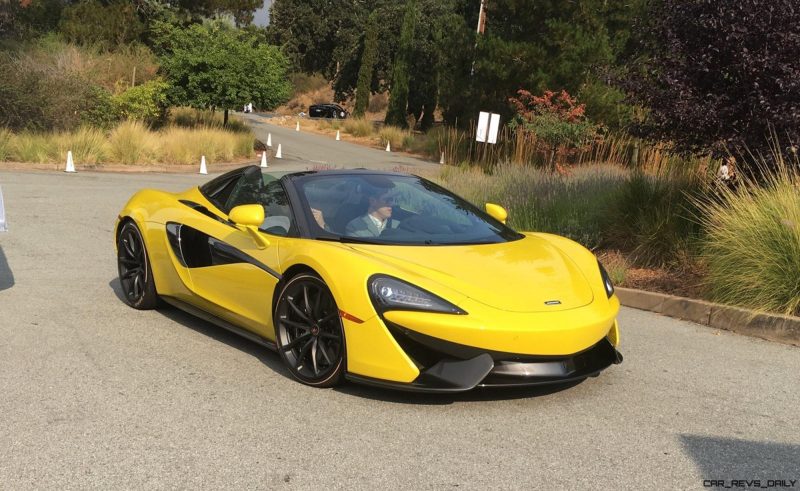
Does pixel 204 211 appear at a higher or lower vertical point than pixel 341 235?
lower

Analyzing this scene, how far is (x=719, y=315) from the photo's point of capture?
6.56 m

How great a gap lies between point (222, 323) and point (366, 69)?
5417cm

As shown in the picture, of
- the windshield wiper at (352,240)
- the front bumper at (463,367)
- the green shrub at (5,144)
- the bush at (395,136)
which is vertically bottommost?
the bush at (395,136)

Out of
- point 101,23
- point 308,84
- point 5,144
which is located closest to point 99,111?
point 5,144

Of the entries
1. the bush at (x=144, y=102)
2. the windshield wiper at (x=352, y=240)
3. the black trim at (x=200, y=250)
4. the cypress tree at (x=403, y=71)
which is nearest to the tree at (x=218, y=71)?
the bush at (x=144, y=102)

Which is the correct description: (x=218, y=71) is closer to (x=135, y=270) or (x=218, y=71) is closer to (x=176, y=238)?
(x=135, y=270)

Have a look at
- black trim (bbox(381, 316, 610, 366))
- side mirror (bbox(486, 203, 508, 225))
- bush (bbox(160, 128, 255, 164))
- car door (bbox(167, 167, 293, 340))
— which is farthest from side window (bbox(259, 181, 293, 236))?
bush (bbox(160, 128, 255, 164))

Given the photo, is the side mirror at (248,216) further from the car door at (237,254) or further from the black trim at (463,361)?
the black trim at (463,361)

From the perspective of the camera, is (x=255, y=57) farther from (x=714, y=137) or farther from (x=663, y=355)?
(x=663, y=355)

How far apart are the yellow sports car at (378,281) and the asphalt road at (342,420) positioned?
24cm

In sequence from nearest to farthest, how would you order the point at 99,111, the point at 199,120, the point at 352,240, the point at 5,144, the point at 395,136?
the point at 352,240 → the point at 5,144 → the point at 99,111 → the point at 199,120 → the point at 395,136

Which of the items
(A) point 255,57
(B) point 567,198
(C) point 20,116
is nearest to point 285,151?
(A) point 255,57

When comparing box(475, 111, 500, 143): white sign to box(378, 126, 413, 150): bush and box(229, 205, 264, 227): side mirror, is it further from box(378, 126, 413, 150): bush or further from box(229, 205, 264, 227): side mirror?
box(378, 126, 413, 150): bush

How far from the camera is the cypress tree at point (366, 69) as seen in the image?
5725 centimetres
